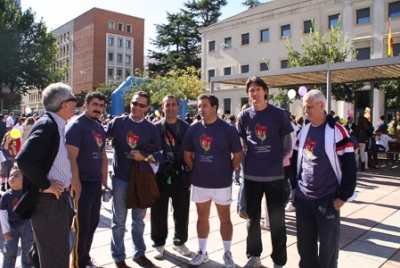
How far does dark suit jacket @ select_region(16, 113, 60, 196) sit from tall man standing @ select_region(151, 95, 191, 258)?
66.9 inches

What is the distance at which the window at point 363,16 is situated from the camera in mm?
27853

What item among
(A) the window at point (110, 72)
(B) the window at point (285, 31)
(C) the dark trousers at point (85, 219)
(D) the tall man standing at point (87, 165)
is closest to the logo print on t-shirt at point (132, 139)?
(D) the tall man standing at point (87, 165)

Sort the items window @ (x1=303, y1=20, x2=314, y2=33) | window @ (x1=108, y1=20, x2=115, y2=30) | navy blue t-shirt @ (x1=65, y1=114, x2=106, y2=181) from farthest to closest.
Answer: window @ (x1=108, y1=20, x2=115, y2=30), window @ (x1=303, y1=20, x2=314, y2=33), navy blue t-shirt @ (x1=65, y1=114, x2=106, y2=181)

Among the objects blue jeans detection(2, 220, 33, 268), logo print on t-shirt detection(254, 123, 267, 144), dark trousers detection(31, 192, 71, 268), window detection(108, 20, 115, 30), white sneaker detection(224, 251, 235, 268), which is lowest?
white sneaker detection(224, 251, 235, 268)

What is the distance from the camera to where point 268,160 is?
3.67m

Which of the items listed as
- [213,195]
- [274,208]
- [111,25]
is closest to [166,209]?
[213,195]

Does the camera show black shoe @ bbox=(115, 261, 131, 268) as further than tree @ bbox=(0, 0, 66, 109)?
No

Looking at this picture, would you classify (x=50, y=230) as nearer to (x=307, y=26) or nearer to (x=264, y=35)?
(x=307, y=26)

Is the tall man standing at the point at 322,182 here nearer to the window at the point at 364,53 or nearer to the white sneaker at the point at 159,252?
the white sneaker at the point at 159,252

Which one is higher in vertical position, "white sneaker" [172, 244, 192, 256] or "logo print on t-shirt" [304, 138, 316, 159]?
A: "logo print on t-shirt" [304, 138, 316, 159]

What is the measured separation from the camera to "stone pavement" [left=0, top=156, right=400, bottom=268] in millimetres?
4031

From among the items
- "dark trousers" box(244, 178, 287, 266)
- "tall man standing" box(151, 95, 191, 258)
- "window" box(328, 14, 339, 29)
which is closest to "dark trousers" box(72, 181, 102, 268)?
"tall man standing" box(151, 95, 191, 258)

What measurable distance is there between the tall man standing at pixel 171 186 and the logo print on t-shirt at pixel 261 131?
96 cm

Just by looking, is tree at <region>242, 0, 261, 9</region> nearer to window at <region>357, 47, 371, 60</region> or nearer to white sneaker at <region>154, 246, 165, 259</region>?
window at <region>357, 47, 371, 60</region>
